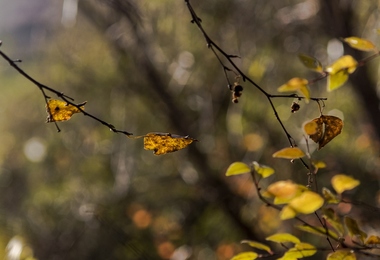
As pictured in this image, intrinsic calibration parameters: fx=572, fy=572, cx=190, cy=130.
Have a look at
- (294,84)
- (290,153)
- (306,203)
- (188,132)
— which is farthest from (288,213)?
(188,132)

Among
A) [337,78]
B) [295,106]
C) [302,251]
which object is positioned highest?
[337,78]

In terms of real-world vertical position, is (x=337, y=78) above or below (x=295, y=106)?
above

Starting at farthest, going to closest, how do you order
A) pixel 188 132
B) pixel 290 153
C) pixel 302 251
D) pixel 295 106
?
pixel 188 132 → pixel 295 106 → pixel 302 251 → pixel 290 153

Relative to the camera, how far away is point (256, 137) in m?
4.50

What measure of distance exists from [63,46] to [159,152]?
15.5 feet

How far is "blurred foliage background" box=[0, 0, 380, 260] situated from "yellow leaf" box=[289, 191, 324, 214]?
8.60 ft

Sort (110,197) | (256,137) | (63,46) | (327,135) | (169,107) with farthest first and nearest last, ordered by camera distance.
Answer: (63,46), (256,137), (110,197), (169,107), (327,135)

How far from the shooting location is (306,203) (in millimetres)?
747

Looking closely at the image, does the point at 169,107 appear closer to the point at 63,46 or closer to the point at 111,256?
the point at 111,256

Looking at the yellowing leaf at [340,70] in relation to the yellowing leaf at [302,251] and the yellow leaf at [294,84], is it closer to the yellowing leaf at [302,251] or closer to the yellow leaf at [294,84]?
the yellow leaf at [294,84]

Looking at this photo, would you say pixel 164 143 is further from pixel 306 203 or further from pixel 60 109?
pixel 306 203

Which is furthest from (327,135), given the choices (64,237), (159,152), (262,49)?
(262,49)

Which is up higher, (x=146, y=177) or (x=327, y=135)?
(x=327, y=135)

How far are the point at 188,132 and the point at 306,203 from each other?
3.02 meters
